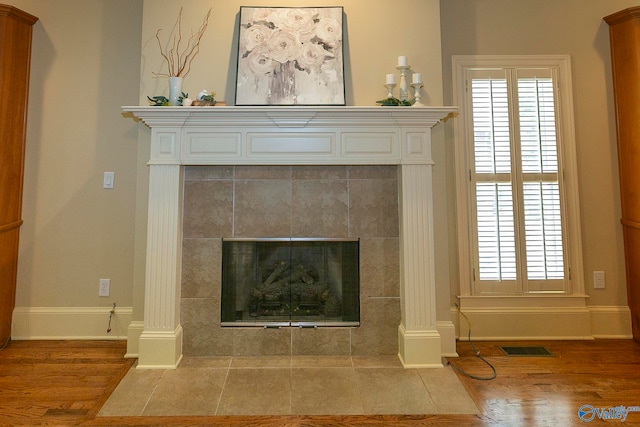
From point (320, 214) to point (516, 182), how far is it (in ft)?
5.27

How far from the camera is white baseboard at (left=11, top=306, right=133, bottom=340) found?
2.73m

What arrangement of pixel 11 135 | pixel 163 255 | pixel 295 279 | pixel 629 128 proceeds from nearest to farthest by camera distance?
pixel 163 255
pixel 295 279
pixel 11 135
pixel 629 128

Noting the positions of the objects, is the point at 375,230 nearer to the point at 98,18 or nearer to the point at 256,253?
the point at 256,253

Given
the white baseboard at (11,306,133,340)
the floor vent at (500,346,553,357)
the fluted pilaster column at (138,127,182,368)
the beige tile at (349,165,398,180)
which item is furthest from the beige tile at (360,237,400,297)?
the white baseboard at (11,306,133,340)

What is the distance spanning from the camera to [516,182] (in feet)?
9.37

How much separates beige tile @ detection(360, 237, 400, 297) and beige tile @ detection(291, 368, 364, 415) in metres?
0.56

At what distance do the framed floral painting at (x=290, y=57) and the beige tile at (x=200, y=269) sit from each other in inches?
40.4

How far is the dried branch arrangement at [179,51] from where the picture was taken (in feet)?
8.34

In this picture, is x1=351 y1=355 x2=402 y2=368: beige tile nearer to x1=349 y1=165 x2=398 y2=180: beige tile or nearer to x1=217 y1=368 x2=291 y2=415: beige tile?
x1=217 y1=368 x2=291 y2=415: beige tile

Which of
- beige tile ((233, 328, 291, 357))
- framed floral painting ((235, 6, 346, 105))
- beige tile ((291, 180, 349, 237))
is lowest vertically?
beige tile ((233, 328, 291, 357))

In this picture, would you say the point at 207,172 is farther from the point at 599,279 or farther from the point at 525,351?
the point at 599,279

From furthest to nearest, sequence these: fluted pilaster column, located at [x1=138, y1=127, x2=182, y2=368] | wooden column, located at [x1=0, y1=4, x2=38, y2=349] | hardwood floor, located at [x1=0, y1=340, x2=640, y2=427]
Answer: wooden column, located at [x1=0, y1=4, x2=38, y2=349], fluted pilaster column, located at [x1=138, y1=127, x2=182, y2=368], hardwood floor, located at [x1=0, y1=340, x2=640, y2=427]

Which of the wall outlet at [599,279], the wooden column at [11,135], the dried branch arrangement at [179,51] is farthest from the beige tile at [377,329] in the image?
the wooden column at [11,135]

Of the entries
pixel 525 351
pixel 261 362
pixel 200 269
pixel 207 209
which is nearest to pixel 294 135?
pixel 207 209
